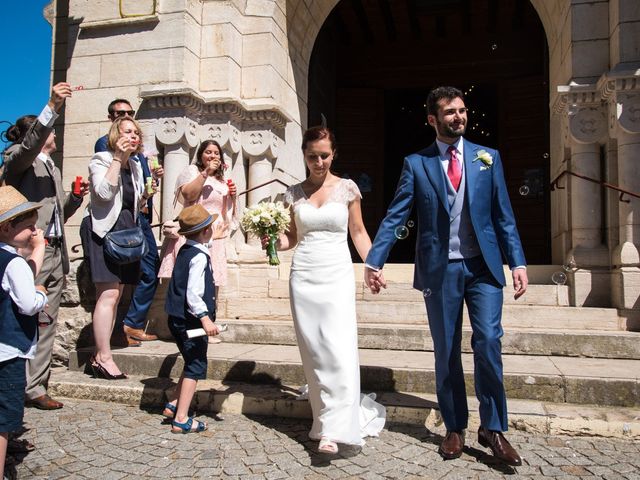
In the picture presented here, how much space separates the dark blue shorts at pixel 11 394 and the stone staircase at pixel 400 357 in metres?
1.51

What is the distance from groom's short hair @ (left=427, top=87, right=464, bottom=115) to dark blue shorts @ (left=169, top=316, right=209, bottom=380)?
214 centimetres

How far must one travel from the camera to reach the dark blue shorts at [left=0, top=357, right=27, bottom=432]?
2.79 metres

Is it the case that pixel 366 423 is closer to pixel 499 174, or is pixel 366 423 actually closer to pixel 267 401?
pixel 267 401

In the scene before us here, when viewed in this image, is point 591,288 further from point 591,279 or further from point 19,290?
point 19,290

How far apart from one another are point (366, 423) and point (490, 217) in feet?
5.04

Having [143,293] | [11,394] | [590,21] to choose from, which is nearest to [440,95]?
[11,394]

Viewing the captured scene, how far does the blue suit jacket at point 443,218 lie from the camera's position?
3.30 m

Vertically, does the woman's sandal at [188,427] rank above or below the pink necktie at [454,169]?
below

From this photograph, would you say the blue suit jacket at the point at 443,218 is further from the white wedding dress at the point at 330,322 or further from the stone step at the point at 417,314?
the stone step at the point at 417,314

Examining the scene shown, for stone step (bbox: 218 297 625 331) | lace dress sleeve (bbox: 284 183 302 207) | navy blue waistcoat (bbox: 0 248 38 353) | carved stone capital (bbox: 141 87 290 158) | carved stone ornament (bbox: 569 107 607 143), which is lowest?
stone step (bbox: 218 297 625 331)

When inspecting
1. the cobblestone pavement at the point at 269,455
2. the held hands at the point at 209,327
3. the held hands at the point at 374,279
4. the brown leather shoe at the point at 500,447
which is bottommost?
the cobblestone pavement at the point at 269,455

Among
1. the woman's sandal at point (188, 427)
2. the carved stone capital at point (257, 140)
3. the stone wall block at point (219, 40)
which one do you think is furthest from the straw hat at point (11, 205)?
the stone wall block at point (219, 40)

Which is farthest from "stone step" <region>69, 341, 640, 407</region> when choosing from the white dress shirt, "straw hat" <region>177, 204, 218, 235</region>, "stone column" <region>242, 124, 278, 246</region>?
"stone column" <region>242, 124, 278, 246</region>

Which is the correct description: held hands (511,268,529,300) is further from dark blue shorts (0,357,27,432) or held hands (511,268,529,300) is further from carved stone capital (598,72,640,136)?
carved stone capital (598,72,640,136)
